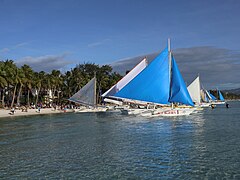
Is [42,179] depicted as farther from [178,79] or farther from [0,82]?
[0,82]

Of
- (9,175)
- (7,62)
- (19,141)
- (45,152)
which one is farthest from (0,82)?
(9,175)

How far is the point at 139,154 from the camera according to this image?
1770cm

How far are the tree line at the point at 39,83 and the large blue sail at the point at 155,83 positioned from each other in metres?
33.1

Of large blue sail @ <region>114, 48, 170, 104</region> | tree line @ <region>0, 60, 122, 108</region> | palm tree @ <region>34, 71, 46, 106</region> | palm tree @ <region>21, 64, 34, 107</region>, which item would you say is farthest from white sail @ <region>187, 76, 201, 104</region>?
large blue sail @ <region>114, 48, 170, 104</region>

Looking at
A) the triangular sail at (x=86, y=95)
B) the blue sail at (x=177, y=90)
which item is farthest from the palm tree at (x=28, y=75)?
the blue sail at (x=177, y=90)

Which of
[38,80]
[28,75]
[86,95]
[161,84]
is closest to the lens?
[161,84]

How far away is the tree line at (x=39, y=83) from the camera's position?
72500mm

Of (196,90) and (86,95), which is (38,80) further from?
(196,90)

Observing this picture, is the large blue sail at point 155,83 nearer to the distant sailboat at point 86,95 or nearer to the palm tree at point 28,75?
the distant sailboat at point 86,95

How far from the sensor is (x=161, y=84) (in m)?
43.2

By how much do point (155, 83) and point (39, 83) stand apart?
161 ft

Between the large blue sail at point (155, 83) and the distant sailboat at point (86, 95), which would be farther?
the distant sailboat at point (86, 95)

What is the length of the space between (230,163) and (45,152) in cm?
1094

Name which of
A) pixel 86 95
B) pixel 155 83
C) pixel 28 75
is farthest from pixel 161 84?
pixel 28 75
